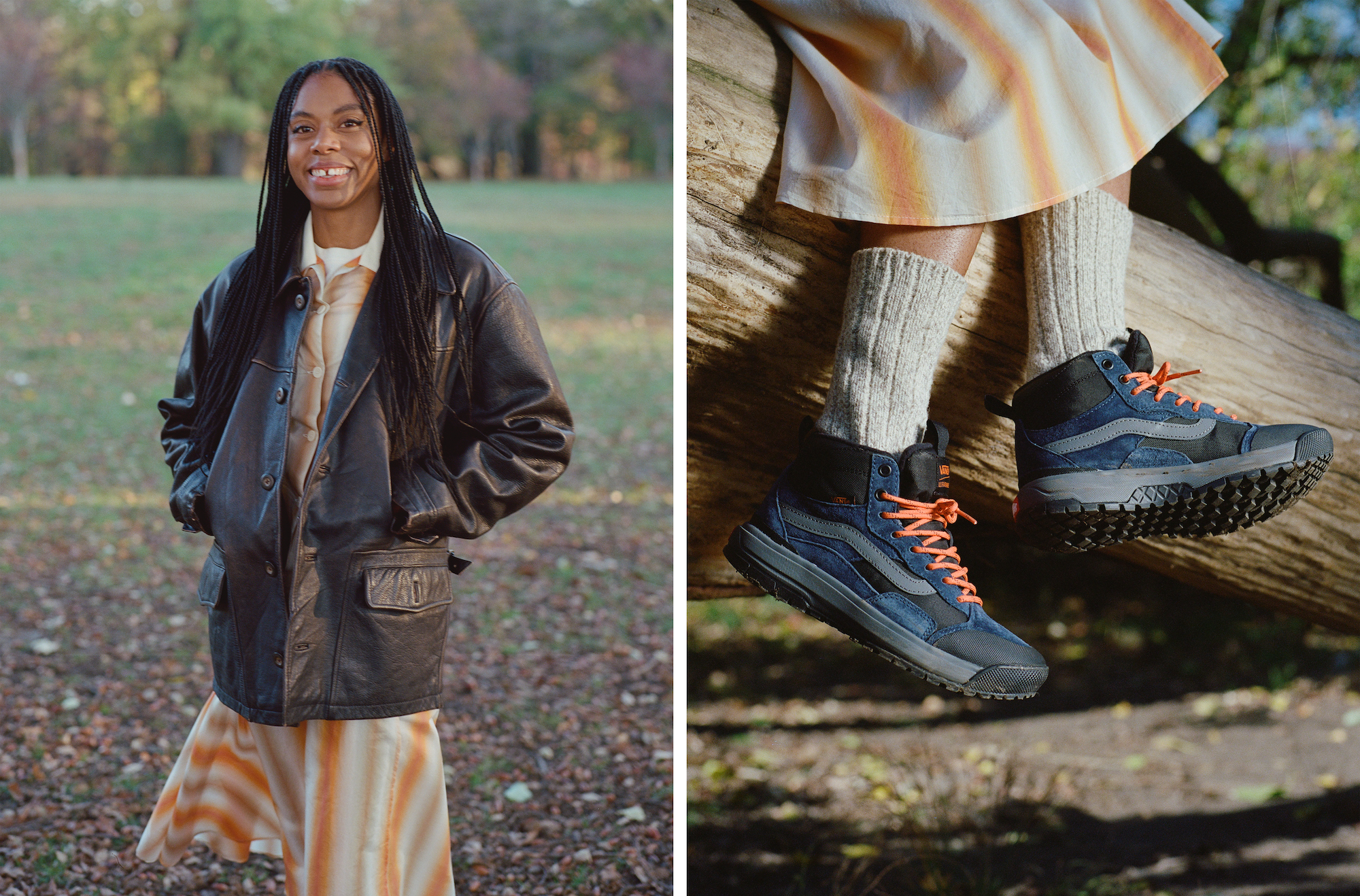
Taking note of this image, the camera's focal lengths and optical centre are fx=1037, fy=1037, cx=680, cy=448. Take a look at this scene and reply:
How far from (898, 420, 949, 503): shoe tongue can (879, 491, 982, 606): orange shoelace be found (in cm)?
2

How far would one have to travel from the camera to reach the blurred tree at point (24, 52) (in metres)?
8.34

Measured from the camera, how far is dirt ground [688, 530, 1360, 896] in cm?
350

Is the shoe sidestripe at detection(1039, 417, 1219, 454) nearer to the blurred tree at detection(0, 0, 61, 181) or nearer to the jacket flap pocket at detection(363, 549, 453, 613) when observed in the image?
the jacket flap pocket at detection(363, 549, 453, 613)

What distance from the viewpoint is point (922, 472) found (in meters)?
1.58

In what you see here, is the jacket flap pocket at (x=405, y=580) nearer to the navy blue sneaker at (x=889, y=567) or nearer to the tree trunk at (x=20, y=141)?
the navy blue sneaker at (x=889, y=567)

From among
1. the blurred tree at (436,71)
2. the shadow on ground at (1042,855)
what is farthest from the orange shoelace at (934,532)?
the blurred tree at (436,71)

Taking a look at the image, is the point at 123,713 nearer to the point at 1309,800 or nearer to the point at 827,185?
the point at 827,185

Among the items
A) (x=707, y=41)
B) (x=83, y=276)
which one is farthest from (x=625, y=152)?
(x=707, y=41)

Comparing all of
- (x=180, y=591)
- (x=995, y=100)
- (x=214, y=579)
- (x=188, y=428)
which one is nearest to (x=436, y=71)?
(x=180, y=591)

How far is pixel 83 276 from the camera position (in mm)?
8289

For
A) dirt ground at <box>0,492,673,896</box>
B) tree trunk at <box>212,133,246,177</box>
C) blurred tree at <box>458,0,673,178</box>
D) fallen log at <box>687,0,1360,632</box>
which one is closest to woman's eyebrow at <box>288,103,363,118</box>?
fallen log at <box>687,0,1360,632</box>

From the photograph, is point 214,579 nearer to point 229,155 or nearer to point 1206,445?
point 1206,445

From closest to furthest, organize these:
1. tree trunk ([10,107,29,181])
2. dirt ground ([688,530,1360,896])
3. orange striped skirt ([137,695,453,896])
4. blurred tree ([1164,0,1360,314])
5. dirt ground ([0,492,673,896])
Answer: orange striped skirt ([137,695,453,896])
dirt ground ([0,492,673,896])
dirt ground ([688,530,1360,896])
blurred tree ([1164,0,1360,314])
tree trunk ([10,107,29,181])

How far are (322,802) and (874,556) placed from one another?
991mm
